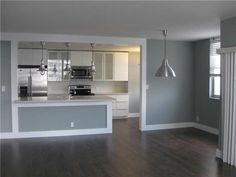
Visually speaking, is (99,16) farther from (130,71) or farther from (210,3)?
(130,71)

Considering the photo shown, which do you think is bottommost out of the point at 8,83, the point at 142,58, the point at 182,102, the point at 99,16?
the point at 182,102

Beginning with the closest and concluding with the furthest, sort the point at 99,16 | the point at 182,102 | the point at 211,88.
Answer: the point at 99,16, the point at 211,88, the point at 182,102

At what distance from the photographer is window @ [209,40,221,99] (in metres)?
6.95

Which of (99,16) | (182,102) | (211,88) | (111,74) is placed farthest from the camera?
(111,74)

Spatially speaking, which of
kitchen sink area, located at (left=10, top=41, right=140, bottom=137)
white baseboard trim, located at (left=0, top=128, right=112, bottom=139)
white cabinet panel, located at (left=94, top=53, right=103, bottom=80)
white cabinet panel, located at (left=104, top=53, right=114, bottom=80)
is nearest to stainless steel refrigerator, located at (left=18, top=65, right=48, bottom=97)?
kitchen sink area, located at (left=10, top=41, right=140, bottom=137)

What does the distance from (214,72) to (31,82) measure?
5374mm

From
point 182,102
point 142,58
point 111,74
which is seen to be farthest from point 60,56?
point 182,102

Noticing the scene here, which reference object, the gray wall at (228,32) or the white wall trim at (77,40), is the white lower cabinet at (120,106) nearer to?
the white wall trim at (77,40)

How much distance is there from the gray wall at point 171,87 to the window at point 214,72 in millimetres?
744

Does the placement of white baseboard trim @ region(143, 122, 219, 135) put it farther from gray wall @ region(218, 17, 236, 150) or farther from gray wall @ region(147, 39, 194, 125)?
gray wall @ region(218, 17, 236, 150)

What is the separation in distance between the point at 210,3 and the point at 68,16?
2.17 meters

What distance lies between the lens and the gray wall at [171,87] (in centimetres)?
737

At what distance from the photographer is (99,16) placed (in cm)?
444

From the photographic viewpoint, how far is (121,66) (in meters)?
9.70
